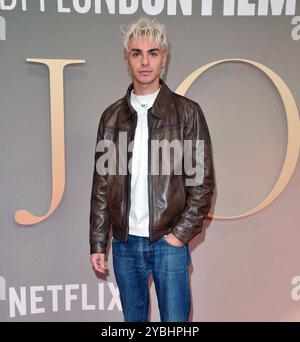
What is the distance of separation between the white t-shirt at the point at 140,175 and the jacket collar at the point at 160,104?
0.9 inches

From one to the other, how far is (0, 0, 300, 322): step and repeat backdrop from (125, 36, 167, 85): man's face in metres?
0.13

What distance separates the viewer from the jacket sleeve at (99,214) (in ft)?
4.61

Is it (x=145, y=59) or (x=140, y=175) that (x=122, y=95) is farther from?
(x=140, y=175)

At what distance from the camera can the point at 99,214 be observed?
55.6 inches

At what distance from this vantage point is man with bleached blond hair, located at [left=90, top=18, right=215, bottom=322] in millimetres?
1311

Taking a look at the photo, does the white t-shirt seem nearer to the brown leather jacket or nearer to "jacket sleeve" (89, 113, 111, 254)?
the brown leather jacket

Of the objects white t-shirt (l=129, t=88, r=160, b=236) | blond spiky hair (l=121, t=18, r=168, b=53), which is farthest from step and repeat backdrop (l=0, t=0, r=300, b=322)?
white t-shirt (l=129, t=88, r=160, b=236)

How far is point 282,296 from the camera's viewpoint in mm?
1635

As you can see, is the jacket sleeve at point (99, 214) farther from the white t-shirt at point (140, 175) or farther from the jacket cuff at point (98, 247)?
the white t-shirt at point (140, 175)

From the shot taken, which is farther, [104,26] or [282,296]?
[282,296]

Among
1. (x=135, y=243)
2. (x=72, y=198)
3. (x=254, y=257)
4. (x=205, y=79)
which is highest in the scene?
(x=205, y=79)

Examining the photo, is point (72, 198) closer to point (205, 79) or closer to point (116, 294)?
point (116, 294)

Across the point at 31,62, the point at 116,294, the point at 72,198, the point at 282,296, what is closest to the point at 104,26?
the point at 31,62
